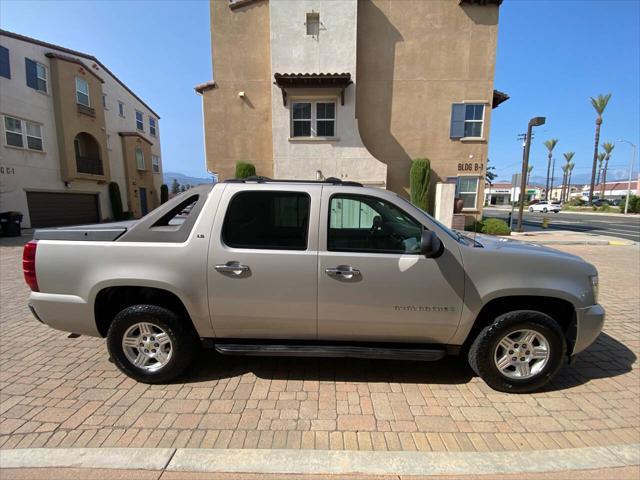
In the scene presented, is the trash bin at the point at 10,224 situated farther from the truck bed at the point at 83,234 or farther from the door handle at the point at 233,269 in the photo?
the door handle at the point at 233,269

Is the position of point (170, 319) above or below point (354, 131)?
below

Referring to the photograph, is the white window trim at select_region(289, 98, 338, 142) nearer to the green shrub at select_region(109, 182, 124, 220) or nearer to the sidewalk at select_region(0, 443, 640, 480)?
the sidewalk at select_region(0, 443, 640, 480)

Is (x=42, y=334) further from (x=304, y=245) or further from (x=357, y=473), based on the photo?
(x=357, y=473)

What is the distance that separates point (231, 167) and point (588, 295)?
1345cm

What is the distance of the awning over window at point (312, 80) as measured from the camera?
12.1 meters

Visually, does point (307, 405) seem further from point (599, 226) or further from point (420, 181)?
point (599, 226)

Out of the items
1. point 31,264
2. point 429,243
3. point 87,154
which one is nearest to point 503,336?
point 429,243

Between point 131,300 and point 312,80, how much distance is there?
11.8 metres

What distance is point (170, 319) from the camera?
111 inches

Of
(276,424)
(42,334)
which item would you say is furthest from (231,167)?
(276,424)

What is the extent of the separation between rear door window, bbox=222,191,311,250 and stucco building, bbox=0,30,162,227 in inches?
722

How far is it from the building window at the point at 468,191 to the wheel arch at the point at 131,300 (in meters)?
14.1

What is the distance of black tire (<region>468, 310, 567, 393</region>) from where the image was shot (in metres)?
2.74

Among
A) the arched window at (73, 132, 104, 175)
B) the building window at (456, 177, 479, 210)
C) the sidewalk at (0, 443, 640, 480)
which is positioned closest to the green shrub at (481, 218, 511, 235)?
the building window at (456, 177, 479, 210)
